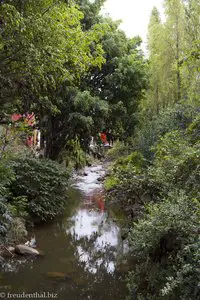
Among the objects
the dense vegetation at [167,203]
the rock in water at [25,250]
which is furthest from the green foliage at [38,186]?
the dense vegetation at [167,203]

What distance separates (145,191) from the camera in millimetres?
6688

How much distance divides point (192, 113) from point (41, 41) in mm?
7192

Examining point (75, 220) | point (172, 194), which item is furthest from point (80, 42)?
point (75, 220)

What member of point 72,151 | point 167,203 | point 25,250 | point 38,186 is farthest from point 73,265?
point 72,151

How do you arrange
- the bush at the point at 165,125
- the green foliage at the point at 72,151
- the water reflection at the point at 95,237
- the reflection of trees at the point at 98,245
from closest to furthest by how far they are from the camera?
the reflection of trees at the point at 98,245 → the water reflection at the point at 95,237 → the bush at the point at 165,125 → the green foliage at the point at 72,151

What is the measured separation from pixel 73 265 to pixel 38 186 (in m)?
2.85

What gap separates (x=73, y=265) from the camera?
627cm

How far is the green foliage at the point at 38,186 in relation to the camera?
27.1 ft

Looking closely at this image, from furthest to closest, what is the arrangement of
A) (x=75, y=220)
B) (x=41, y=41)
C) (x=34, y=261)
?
(x=75, y=220)
(x=34, y=261)
(x=41, y=41)

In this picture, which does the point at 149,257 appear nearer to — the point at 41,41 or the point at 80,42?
the point at 41,41

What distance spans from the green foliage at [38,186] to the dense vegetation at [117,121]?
29 mm

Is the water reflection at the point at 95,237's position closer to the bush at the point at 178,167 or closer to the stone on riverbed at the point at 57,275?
the stone on riverbed at the point at 57,275

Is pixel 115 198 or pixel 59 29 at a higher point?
pixel 59 29

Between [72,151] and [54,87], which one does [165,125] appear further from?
[54,87]
